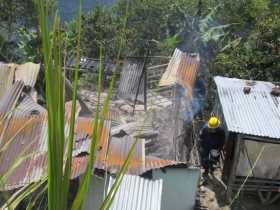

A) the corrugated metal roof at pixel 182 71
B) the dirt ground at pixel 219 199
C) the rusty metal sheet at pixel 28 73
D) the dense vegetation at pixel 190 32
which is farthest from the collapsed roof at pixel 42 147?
the corrugated metal roof at pixel 182 71

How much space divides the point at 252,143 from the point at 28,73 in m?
5.67

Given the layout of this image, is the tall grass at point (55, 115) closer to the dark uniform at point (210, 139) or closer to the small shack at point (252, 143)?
the small shack at point (252, 143)

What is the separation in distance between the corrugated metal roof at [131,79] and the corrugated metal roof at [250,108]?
7.80 ft

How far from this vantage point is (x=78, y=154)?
679 centimetres

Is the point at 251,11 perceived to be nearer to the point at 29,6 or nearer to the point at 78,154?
the point at 29,6

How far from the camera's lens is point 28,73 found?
35.5ft

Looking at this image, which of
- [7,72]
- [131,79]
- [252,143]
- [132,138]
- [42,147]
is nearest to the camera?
[42,147]

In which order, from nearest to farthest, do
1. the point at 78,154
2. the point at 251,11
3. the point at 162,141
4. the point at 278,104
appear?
the point at 78,154, the point at 162,141, the point at 278,104, the point at 251,11

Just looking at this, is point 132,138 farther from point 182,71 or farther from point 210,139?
point 182,71

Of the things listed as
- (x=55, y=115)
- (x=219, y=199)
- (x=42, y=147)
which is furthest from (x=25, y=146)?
(x=55, y=115)

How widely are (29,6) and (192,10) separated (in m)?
7.90

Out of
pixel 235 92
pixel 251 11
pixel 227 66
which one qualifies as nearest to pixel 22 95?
pixel 235 92

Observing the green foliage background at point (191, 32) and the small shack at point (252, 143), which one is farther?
the green foliage background at point (191, 32)

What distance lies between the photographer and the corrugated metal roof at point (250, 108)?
8.65 meters
